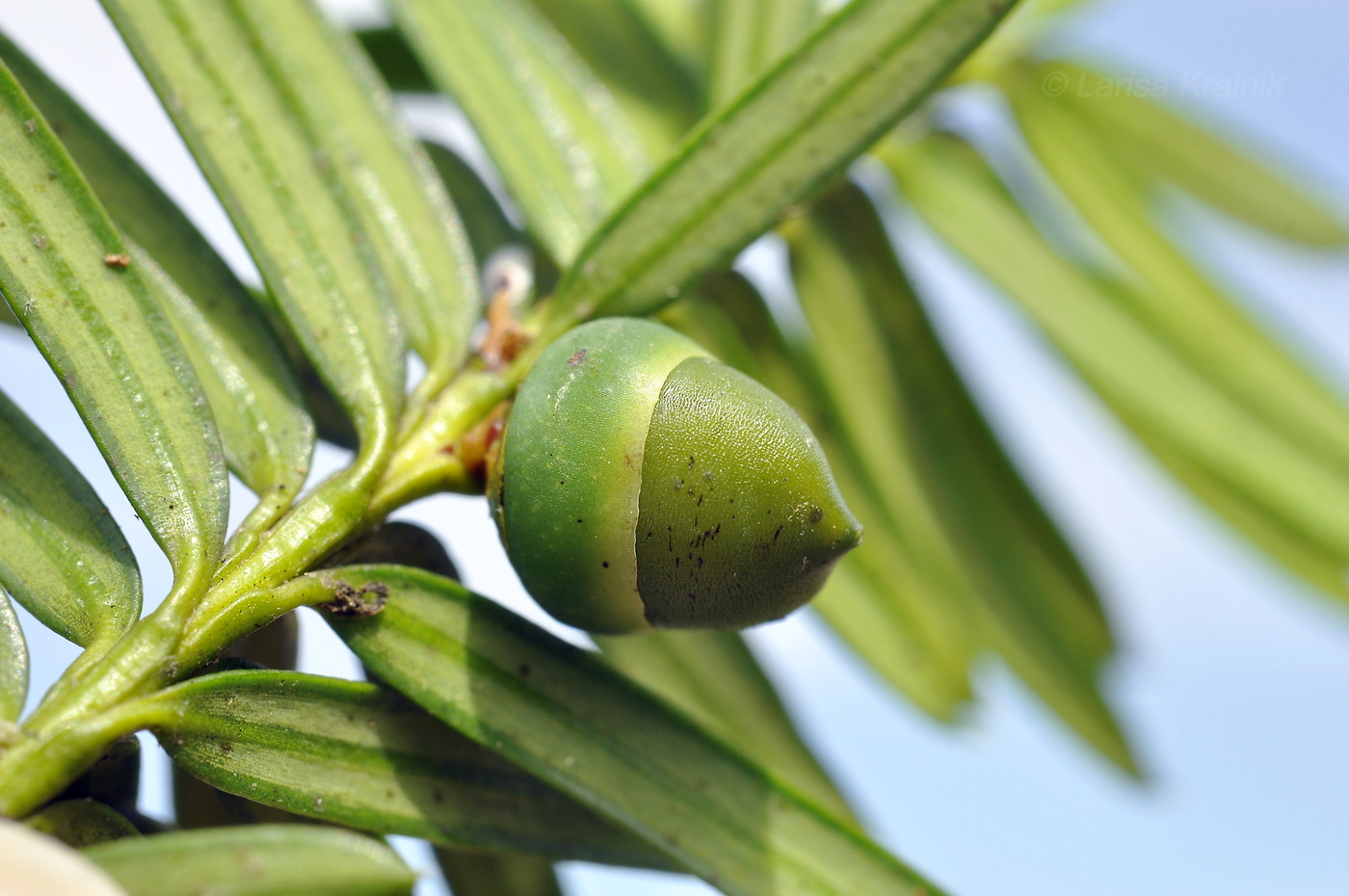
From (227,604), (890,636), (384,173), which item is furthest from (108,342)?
(890,636)

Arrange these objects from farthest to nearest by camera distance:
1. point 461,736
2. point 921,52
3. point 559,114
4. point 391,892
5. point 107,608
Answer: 1. point 559,114
2. point 921,52
3. point 461,736
4. point 107,608
5. point 391,892

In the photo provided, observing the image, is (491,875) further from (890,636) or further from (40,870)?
(40,870)

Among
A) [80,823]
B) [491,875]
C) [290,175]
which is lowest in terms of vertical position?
[491,875]

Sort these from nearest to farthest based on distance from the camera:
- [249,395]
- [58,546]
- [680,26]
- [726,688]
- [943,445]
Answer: [58,546] < [249,395] < [726,688] < [943,445] < [680,26]

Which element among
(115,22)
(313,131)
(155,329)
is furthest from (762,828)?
(115,22)

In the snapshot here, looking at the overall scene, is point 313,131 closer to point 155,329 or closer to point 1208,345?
point 155,329

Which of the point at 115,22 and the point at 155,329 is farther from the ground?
the point at 115,22

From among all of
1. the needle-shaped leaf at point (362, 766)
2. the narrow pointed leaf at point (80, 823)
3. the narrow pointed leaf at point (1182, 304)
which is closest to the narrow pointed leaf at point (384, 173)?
the needle-shaped leaf at point (362, 766)
